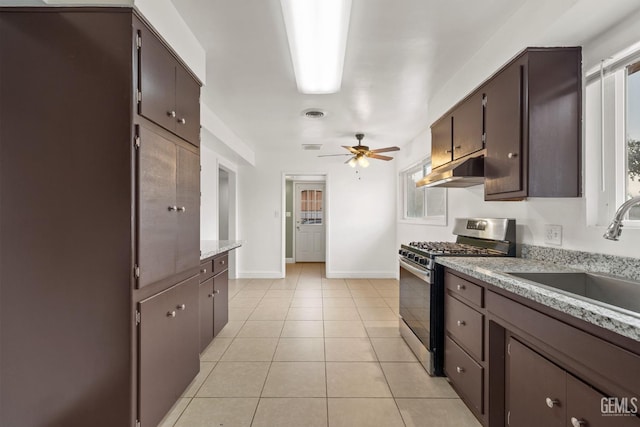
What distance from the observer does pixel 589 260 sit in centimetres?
164

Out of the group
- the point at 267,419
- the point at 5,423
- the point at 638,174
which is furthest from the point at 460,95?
the point at 5,423

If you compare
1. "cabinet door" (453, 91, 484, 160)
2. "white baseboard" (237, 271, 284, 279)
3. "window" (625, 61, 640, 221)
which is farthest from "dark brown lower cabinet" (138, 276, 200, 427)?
"white baseboard" (237, 271, 284, 279)

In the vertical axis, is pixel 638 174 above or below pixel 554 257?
above

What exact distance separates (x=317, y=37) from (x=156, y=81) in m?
1.00

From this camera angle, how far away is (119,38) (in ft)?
4.62

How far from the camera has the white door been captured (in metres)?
7.87

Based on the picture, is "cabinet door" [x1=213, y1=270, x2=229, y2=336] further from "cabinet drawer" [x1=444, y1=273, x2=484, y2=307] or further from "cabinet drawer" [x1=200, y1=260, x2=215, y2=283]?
"cabinet drawer" [x1=444, y1=273, x2=484, y2=307]

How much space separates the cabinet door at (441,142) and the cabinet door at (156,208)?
2.17m

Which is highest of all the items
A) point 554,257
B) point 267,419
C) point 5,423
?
point 554,257

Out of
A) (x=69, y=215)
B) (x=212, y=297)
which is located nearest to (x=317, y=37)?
(x=69, y=215)

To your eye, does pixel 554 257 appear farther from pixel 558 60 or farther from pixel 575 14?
pixel 575 14

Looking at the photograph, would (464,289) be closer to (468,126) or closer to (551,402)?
(551,402)

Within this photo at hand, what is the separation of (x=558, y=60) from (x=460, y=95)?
2.78 feet

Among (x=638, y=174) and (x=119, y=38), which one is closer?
(x=119, y=38)
